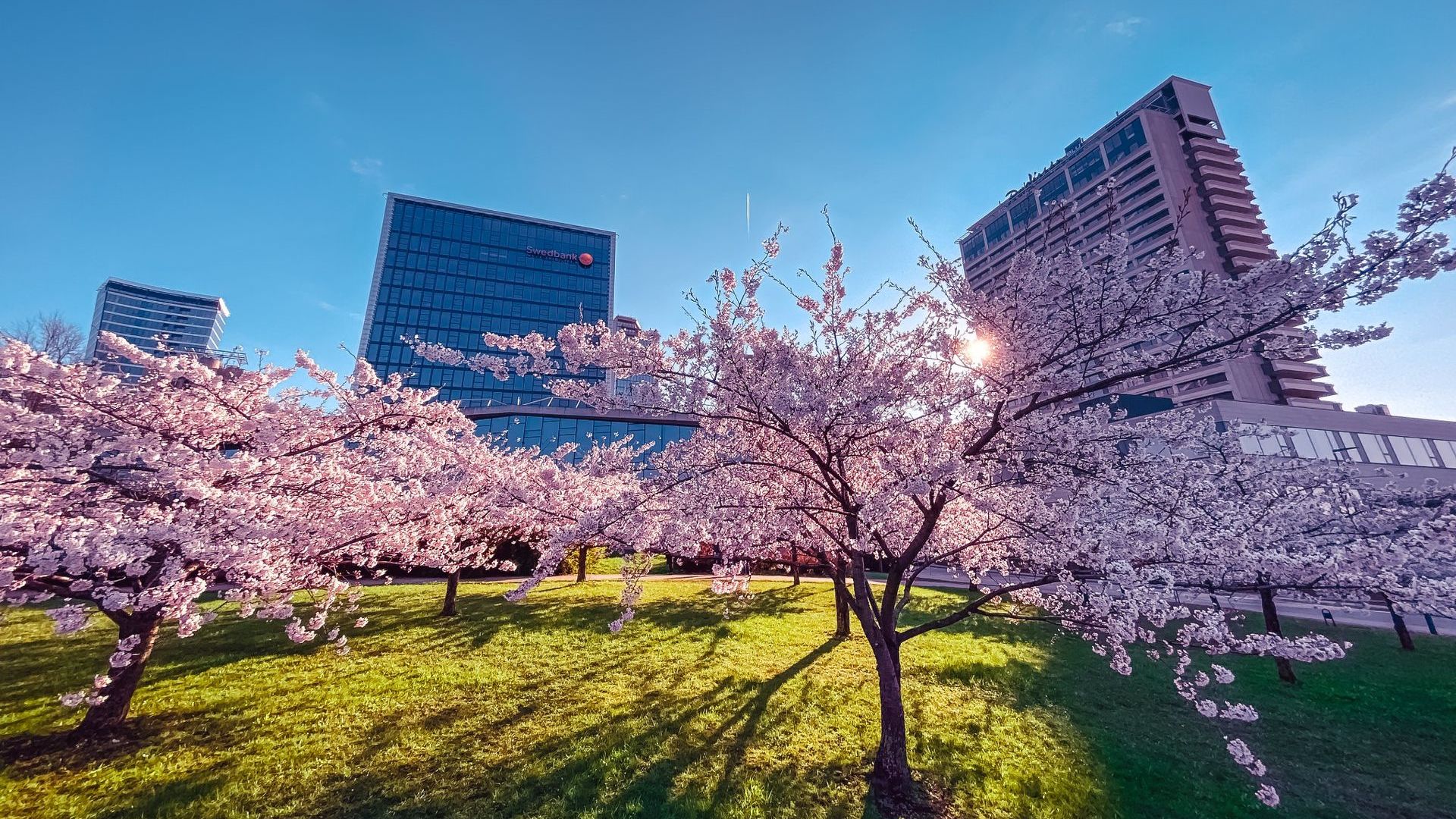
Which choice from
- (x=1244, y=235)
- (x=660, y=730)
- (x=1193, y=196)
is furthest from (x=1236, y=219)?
(x=660, y=730)

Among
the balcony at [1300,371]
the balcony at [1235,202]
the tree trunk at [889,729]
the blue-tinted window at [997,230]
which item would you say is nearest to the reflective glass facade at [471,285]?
the blue-tinted window at [997,230]

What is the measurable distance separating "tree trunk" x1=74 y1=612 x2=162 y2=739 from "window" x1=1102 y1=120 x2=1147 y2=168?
8795cm

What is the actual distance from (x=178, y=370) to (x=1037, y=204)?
10619 mm

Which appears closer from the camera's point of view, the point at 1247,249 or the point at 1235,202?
the point at 1247,249

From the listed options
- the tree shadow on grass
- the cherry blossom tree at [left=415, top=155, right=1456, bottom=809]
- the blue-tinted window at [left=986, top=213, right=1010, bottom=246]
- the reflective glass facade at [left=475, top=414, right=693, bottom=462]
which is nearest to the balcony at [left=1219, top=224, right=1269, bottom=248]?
the blue-tinted window at [left=986, top=213, right=1010, bottom=246]

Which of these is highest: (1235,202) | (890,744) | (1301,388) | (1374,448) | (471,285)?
(471,285)

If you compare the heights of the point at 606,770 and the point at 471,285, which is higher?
the point at 471,285

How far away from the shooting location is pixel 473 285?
7638 centimetres

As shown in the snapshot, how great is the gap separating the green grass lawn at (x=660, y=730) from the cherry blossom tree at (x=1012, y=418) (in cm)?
128

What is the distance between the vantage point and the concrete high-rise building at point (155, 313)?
144 meters

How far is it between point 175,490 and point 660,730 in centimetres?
702

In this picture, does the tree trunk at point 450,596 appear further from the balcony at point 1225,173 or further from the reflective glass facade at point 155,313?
the reflective glass facade at point 155,313

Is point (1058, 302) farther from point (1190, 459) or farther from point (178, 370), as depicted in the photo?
point (178, 370)

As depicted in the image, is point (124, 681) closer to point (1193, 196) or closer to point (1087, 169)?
point (1193, 196)
